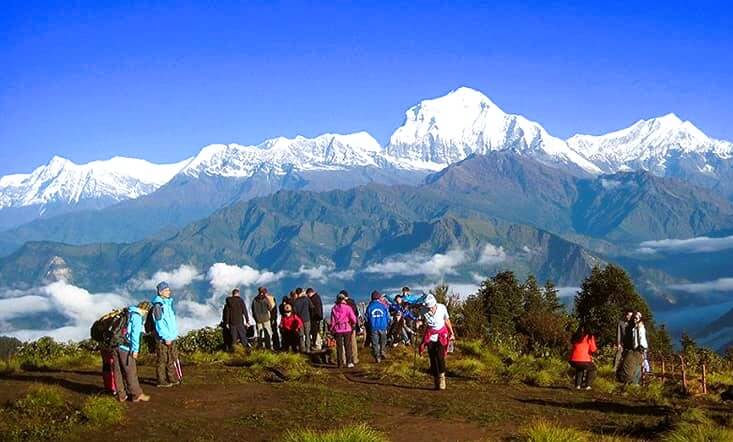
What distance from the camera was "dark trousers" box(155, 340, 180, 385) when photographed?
52.6ft

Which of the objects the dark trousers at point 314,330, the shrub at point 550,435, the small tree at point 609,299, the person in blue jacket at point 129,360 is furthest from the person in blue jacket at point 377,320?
the small tree at point 609,299

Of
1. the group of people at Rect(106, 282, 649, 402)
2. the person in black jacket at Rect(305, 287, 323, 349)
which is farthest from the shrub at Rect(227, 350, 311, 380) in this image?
the person in black jacket at Rect(305, 287, 323, 349)

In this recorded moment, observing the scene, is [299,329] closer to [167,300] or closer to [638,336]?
[167,300]

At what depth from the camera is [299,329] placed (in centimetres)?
2366

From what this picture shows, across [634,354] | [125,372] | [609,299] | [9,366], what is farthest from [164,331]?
[609,299]

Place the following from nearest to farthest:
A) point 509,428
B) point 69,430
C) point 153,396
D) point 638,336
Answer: point 69,430
point 509,428
point 153,396
point 638,336

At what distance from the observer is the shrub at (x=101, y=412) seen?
490 inches

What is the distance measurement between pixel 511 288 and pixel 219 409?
62.3 metres

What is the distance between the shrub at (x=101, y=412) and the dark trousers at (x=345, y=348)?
330 inches

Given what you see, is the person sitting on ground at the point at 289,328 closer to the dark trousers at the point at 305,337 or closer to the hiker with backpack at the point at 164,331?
the dark trousers at the point at 305,337

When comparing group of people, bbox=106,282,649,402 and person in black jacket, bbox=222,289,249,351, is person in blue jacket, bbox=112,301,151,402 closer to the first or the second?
group of people, bbox=106,282,649,402

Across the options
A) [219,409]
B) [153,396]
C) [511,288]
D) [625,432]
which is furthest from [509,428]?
[511,288]

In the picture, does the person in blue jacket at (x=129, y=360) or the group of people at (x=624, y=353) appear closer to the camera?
the person in blue jacket at (x=129, y=360)

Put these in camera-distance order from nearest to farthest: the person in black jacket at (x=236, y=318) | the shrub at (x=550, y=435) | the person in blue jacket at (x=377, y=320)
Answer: the shrub at (x=550, y=435) → the person in blue jacket at (x=377, y=320) → the person in black jacket at (x=236, y=318)
